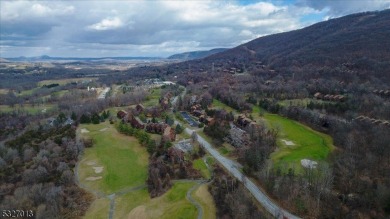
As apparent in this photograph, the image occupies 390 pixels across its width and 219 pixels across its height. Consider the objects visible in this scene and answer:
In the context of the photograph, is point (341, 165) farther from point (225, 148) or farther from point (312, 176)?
point (225, 148)

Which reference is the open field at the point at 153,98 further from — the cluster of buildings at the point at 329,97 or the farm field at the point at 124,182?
the cluster of buildings at the point at 329,97

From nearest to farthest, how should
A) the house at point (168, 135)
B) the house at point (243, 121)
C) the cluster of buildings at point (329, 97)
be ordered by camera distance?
1. the house at point (168, 135)
2. the house at point (243, 121)
3. the cluster of buildings at point (329, 97)

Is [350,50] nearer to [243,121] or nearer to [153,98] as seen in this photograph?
[153,98]

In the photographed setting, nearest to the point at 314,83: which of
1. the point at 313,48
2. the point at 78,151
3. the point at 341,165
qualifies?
the point at 313,48

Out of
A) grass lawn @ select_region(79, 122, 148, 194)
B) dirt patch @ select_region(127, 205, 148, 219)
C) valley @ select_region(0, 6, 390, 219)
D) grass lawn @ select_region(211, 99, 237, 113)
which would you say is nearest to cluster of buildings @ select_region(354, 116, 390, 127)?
valley @ select_region(0, 6, 390, 219)

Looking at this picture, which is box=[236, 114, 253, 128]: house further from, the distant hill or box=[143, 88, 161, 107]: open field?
the distant hill

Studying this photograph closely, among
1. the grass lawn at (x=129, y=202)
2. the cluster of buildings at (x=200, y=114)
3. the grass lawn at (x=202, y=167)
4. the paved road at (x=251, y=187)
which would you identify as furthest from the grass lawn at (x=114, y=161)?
the cluster of buildings at (x=200, y=114)
